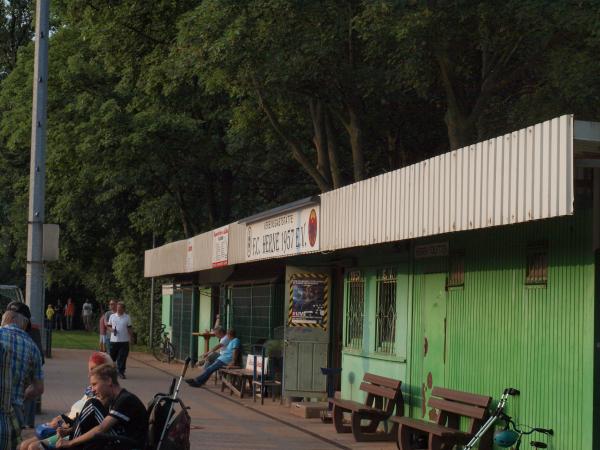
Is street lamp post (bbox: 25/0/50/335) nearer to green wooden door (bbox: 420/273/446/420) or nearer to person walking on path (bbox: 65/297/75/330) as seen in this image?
green wooden door (bbox: 420/273/446/420)

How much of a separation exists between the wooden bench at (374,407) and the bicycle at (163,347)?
61.9 ft

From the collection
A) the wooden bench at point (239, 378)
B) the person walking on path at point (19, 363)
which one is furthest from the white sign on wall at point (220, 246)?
the person walking on path at point (19, 363)

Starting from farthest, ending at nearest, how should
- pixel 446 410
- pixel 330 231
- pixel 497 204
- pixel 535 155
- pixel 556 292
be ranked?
pixel 330 231 → pixel 446 410 → pixel 556 292 → pixel 497 204 → pixel 535 155

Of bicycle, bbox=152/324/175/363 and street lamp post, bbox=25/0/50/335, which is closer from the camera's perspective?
street lamp post, bbox=25/0/50/335

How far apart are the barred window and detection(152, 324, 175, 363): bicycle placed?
1857cm

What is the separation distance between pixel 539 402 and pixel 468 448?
813 mm

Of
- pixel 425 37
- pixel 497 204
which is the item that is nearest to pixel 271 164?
pixel 425 37

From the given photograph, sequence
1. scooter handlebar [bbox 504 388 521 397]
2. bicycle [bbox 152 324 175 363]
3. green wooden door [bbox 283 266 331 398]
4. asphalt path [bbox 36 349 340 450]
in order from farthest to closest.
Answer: bicycle [bbox 152 324 175 363]
green wooden door [bbox 283 266 331 398]
asphalt path [bbox 36 349 340 450]
scooter handlebar [bbox 504 388 521 397]

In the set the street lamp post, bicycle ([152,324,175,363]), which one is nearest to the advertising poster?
the street lamp post

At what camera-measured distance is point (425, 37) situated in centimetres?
2195

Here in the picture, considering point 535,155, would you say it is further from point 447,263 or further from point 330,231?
point 330,231

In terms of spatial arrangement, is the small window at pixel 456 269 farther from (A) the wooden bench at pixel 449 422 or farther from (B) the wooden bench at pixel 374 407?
(B) the wooden bench at pixel 374 407

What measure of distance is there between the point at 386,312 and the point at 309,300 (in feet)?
11.4

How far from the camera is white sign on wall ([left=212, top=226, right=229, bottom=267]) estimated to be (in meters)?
22.7
